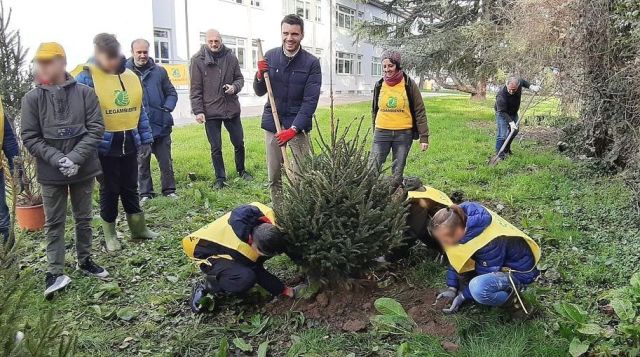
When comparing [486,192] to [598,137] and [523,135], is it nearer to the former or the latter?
[598,137]

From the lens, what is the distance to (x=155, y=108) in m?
6.46

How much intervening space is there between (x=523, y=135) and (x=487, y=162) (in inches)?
141

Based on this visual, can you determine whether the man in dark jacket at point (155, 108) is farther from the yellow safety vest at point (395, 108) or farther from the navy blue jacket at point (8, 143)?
the yellow safety vest at point (395, 108)

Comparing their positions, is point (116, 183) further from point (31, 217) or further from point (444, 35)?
point (444, 35)

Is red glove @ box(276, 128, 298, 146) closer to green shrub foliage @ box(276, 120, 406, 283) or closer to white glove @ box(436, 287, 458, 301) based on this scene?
green shrub foliage @ box(276, 120, 406, 283)

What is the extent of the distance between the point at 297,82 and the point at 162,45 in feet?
56.0

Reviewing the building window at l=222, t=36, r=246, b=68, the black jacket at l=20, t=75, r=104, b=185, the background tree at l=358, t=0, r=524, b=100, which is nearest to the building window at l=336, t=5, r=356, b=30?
the building window at l=222, t=36, r=246, b=68

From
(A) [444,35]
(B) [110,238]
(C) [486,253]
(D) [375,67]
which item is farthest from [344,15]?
(C) [486,253]

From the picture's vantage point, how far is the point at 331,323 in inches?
137

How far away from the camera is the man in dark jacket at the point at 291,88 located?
16.4 ft

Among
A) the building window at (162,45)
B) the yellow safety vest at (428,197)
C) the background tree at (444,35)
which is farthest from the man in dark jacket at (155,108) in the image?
the building window at (162,45)

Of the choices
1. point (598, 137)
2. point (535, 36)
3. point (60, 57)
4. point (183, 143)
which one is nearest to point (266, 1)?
point (183, 143)

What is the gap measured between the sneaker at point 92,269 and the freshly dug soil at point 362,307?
1.54 metres

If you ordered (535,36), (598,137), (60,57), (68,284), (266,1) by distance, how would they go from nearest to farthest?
(60,57), (68,284), (598,137), (535,36), (266,1)
